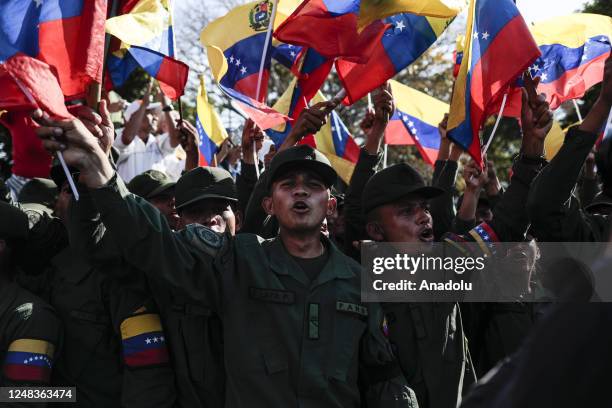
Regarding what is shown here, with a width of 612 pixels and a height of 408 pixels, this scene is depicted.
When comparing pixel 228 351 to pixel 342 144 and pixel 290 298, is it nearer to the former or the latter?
pixel 290 298

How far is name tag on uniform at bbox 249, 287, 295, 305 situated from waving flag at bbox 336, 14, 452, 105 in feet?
7.31

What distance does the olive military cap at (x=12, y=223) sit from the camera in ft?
14.8

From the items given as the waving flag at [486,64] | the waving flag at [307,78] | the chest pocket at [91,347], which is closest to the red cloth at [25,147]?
the chest pocket at [91,347]

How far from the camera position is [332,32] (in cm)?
548

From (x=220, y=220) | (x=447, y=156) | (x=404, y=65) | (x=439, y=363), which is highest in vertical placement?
(x=404, y=65)

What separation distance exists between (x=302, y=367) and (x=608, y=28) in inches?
179

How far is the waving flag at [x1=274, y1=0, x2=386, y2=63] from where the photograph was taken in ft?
17.8

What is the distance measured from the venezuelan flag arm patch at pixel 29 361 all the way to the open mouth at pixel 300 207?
Answer: 1.45 meters

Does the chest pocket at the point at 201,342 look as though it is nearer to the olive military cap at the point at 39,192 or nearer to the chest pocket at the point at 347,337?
the chest pocket at the point at 347,337

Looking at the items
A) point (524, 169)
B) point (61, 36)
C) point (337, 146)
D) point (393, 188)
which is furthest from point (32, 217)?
point (337, 146)

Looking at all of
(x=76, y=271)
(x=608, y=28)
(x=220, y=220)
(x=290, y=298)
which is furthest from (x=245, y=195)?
(x=608, y=28)

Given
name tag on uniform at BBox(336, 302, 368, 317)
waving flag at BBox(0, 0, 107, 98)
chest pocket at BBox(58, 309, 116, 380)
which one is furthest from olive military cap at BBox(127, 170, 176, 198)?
name tag on uniform at BBox(336, 302, 368, 317)

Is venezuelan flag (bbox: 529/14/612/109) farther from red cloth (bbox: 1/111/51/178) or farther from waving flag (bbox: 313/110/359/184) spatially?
red cloth (bbox: 1/111/51/178)

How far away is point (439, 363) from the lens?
4281 mm
